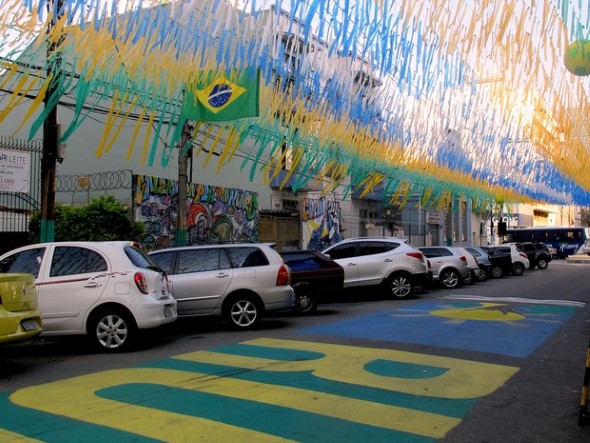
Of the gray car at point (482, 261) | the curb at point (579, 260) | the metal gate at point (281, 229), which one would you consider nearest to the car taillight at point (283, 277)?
the metal gate at point (281, 229)

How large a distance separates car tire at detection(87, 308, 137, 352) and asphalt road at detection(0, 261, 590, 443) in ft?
0.83

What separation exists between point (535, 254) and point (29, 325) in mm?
31295

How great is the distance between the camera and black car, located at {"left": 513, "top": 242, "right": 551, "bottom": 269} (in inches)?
1288

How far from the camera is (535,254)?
32.8m

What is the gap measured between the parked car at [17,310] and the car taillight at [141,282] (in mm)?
1466

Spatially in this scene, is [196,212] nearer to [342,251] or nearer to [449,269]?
[342,251]

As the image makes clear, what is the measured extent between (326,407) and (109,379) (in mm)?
2800

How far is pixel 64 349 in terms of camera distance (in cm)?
882

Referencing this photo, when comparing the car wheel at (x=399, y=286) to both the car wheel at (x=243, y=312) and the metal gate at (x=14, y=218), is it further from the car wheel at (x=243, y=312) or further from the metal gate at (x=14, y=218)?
the metal gate at (x=14, y=218)

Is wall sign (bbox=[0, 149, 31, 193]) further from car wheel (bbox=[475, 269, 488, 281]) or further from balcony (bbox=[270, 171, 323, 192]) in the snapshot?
car wheel (bbox=[475, 269, 488, 281])

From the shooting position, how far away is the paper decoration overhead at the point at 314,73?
804cm

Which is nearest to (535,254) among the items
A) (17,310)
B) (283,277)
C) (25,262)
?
(283,277)

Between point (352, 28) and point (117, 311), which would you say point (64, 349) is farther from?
point (352, 28)

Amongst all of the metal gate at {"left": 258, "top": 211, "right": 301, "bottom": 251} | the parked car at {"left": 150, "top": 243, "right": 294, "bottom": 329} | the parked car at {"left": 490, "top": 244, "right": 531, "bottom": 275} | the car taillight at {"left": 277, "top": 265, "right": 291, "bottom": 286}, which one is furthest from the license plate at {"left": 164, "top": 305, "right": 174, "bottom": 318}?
the parked car at {"left": 490, "top": 244, "right": 531, "bottom": 275}
